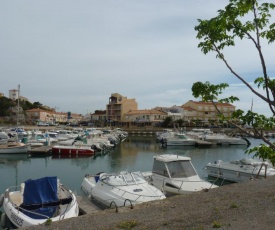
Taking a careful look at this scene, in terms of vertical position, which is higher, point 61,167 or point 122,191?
point 122,191

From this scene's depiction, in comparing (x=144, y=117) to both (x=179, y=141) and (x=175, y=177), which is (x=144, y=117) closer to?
(x=179, y=141)

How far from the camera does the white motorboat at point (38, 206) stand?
1134 cm

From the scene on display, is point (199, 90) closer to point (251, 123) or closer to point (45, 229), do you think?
point (251, 123)

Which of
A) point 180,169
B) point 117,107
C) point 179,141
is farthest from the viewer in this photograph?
point 117,107

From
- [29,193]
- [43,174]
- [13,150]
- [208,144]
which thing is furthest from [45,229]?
[208,144]

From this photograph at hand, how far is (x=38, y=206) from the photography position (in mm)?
12328

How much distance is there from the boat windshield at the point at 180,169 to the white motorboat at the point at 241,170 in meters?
5.79

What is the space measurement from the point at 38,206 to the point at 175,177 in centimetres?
787

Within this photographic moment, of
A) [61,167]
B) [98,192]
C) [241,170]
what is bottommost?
[61,167]

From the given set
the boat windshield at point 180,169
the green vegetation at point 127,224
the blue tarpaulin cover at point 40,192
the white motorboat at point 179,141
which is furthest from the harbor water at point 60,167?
the white motorboat at point 179,141

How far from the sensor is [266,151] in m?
5.32

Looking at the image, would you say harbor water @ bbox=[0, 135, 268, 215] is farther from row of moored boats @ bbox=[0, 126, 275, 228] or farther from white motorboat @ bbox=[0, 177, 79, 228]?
white motorboat @ bbox=[0, 177, 79, 228]

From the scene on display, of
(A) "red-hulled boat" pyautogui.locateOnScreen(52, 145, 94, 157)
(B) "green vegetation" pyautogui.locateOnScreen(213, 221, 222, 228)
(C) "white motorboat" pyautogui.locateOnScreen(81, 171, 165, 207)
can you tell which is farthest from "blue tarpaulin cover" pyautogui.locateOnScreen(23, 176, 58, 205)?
(A) "red-hulled boat" pyautogui.locateOnScreen(52, 145, 94, 157)

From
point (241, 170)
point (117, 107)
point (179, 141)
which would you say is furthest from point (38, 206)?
point (117, 107)
